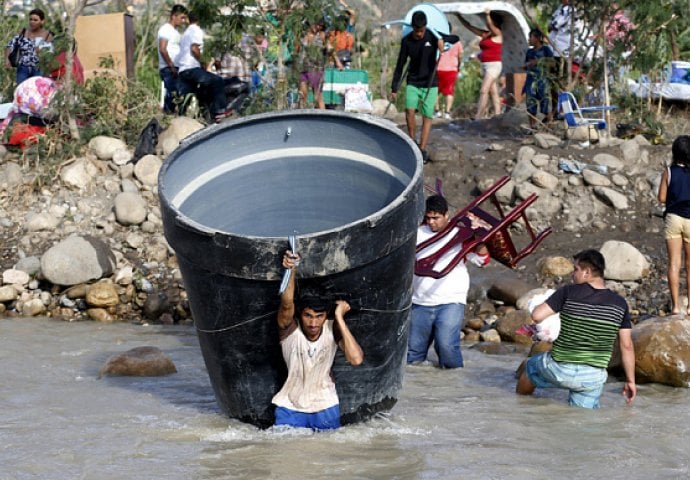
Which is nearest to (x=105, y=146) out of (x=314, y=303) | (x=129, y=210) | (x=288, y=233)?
(x=129, y=210)

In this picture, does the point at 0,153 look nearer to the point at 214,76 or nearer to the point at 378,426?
the point at 214,76

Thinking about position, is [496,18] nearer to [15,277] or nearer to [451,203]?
[451,203]

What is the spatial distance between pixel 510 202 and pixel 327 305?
21.4 feet

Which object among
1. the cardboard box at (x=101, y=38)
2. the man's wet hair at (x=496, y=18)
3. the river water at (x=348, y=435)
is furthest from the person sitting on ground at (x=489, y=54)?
the river water at (x=348, y=435)

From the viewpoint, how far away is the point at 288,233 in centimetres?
765

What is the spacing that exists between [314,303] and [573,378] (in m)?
2.15

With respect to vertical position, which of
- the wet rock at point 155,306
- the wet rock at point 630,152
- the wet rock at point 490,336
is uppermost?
the wet rock at point 630,152

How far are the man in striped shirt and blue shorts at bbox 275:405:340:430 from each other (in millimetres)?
1602

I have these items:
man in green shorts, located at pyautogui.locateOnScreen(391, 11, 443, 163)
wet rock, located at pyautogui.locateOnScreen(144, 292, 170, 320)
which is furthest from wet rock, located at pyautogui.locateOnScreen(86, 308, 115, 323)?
man in green shorts, located at pyautogui.locateOnScreen(391, 11, 443, 163)

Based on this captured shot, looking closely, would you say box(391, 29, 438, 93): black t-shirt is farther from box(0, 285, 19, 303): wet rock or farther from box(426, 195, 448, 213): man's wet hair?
box(0, 285, 19, 303): wet rock

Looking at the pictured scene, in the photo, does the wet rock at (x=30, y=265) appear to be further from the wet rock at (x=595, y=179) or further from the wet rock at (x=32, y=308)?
the wet rock at (x=595, y=179)

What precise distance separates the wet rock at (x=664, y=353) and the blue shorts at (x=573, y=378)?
1.02 m

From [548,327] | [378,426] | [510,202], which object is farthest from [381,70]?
[378,426]

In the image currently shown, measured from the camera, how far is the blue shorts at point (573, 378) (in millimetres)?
7621
